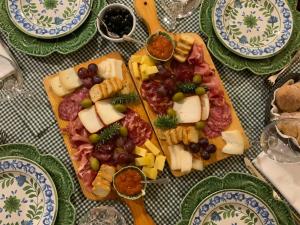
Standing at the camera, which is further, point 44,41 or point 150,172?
point 44,41

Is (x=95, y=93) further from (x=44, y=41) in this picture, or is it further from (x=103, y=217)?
(x=103, y=217)

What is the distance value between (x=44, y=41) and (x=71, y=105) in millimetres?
239

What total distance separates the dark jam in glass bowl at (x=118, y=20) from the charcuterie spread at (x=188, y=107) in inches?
3.7

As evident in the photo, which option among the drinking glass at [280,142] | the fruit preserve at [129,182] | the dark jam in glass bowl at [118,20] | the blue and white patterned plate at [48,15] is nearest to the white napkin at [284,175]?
the drinking glass at [280,142]

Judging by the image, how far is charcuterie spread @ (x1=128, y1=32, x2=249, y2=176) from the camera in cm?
156

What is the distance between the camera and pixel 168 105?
63.0 inches

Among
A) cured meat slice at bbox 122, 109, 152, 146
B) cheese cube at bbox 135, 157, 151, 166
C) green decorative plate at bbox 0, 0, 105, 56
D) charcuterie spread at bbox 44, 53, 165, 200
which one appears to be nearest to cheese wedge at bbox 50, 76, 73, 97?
charcuterie spread at bbox 44, 53, 165, 200

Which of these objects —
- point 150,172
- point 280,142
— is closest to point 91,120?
point 150,172

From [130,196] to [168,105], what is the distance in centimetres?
31

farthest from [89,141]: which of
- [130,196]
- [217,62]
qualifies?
[217,62]

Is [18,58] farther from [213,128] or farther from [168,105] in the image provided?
[213,128]

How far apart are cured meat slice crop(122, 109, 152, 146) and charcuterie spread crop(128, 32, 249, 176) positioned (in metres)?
0.03

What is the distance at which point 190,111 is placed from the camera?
1.57m

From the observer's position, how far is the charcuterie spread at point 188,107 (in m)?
1.56
